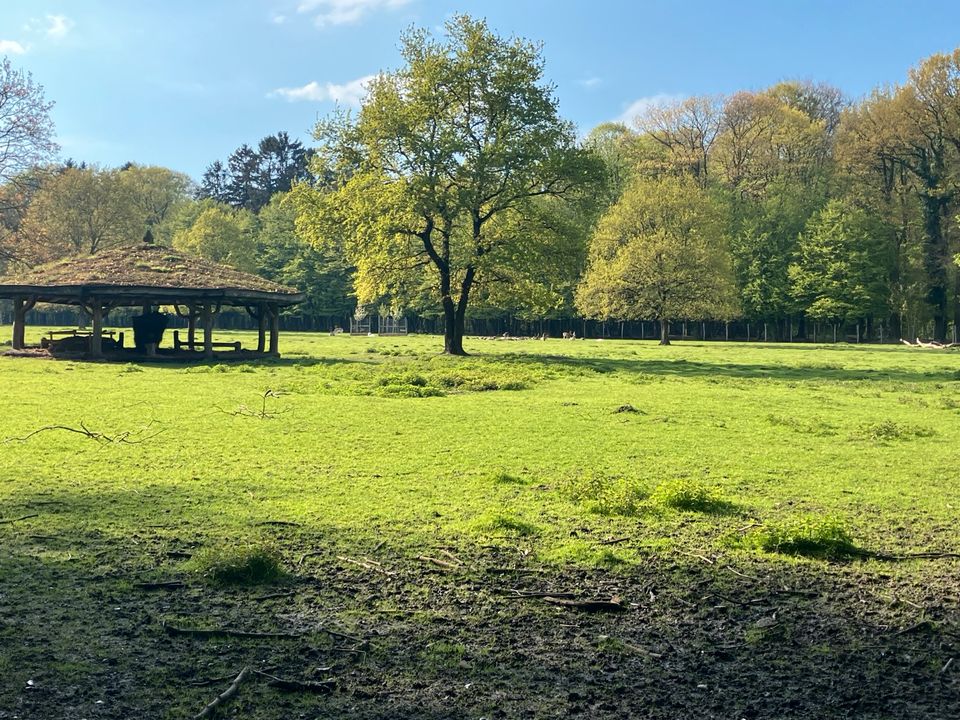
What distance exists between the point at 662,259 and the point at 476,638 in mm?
54774

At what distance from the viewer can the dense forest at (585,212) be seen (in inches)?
1502

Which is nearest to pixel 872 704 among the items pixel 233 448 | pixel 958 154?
pixel 233 448

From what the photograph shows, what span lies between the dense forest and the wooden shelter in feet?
16.8

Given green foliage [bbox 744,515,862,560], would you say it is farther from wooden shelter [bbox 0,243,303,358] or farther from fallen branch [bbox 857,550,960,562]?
wooden shelter [bbox 0,243,303,358]

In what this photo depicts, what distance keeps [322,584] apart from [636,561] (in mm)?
2547

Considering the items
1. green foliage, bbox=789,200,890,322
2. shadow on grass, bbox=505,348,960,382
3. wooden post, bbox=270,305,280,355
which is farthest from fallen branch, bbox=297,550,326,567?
green foliage, bbox=789,200,890,322

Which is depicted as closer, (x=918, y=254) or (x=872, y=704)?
(x=872, y=704)

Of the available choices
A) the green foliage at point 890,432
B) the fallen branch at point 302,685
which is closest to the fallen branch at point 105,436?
the fallen branch at point 302,685

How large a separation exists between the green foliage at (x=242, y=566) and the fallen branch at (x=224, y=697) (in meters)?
1.62

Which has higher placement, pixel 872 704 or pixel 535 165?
pixel 535 165

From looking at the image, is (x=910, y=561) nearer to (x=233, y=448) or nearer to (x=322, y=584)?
(x=322, y=584)

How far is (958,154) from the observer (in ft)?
201

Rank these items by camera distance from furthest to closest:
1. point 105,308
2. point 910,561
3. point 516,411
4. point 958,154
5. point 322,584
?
point 958,154 < point 105,308 < point 516,411 < point 910,561 < point 322,584

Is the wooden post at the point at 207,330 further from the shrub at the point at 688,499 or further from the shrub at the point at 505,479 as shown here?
the shrub at the point at 688,499
